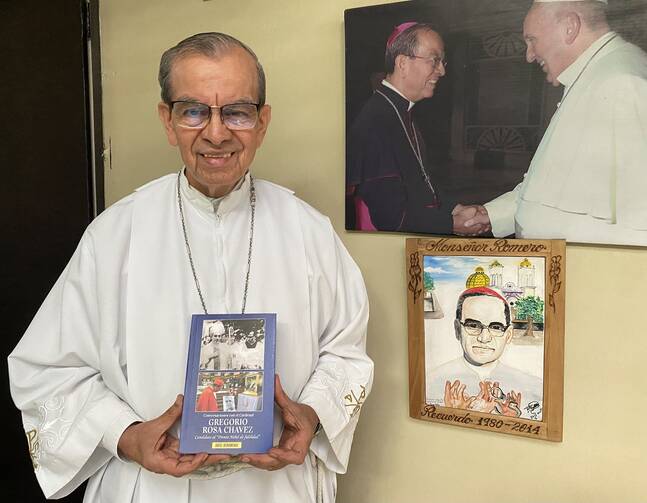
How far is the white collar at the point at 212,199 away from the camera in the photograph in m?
1.32

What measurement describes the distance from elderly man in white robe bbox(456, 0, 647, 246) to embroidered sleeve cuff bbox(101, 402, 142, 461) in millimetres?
904

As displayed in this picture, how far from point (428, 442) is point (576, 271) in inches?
21.6

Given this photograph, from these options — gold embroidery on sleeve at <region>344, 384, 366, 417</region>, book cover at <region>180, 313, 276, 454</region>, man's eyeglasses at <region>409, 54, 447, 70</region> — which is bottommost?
gold embroidery on sleeve at <region>344, 384, 366, 417</region>

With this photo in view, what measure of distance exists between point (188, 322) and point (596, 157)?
889mm

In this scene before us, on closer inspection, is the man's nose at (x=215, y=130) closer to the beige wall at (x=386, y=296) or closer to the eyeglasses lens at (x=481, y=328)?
the beige wall at (x=386, y=296)

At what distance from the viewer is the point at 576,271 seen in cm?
135

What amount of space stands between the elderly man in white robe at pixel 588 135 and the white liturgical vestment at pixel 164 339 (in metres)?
0.49

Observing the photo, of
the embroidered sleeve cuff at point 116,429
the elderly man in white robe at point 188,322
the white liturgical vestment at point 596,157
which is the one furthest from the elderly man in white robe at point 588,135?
the embroidered sleeve cuff at point 116,429

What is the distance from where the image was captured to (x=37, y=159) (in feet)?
5.90

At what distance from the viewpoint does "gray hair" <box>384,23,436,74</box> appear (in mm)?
Answer: 1447

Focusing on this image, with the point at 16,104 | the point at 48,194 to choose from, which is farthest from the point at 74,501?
the point at 16,104

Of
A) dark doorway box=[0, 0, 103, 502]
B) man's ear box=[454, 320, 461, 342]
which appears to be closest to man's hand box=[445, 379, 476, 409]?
man's ear box=[454, 320, 461, 342]

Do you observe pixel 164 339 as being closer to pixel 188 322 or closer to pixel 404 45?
pixel 188 322

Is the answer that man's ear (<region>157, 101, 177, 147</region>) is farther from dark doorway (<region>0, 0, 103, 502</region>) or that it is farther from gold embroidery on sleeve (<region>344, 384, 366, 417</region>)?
dark doorway (<region>0, 0, 103, 502</region>)
